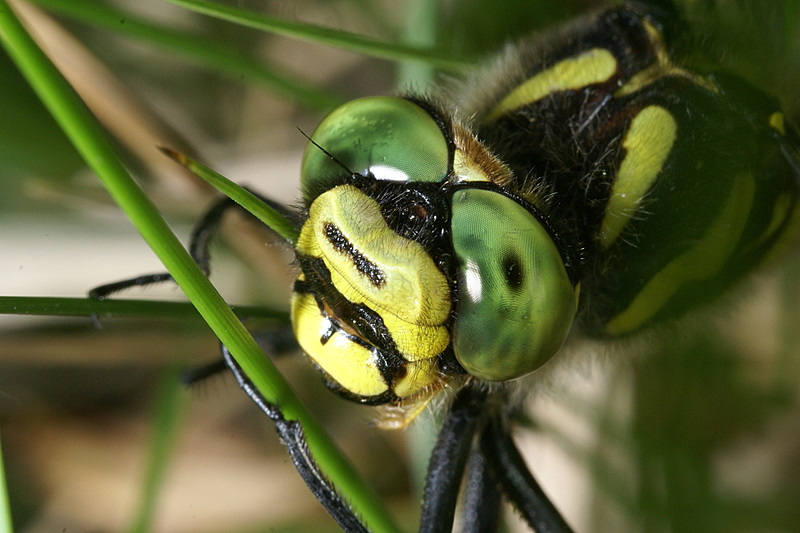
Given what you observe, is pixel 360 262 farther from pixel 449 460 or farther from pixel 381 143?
pixel 449 460

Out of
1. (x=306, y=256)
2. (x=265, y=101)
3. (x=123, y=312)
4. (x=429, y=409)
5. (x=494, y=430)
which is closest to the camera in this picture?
(x=306, y=256)

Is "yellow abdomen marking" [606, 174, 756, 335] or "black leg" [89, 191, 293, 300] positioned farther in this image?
"yellow abdomen marking" [606, 174, 756, 335]

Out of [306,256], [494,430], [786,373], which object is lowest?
[786,373]

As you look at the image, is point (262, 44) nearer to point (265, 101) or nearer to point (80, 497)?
point (265, 101)

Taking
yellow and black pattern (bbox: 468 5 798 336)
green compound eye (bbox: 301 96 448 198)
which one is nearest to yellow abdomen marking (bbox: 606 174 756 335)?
yellow and black pattern (bbox: 468 5 798 336)

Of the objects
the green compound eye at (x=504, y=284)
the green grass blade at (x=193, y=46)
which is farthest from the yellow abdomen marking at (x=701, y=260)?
the green grass blade at (x=193, y=46)

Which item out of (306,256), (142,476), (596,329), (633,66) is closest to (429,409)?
(596,329)

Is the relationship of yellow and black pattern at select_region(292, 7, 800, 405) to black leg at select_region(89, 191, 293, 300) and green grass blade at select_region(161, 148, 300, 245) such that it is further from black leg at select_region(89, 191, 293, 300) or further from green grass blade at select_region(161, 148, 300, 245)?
black leg at select_region(89, 191, 293, 300)

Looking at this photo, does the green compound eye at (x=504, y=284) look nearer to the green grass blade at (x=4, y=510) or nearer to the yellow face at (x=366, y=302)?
the yellow face at (x=366, y=302)
